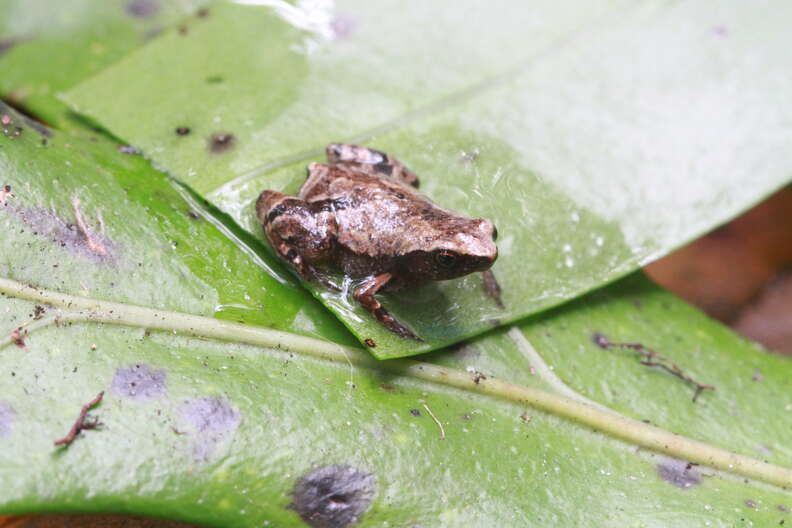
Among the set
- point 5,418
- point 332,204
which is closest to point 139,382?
point 5,418

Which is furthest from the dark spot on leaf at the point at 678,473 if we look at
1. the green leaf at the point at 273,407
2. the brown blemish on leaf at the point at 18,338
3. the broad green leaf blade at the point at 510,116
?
the brown blemish on leaf at the point at 18,338

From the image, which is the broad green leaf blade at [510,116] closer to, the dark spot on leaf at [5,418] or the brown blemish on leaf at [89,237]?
the brown blemish on leaf at [89,237]

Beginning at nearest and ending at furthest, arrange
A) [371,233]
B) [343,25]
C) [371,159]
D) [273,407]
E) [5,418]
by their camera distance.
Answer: [5,418]
[273,407]
[371,233]
[371,159]
[343,25]

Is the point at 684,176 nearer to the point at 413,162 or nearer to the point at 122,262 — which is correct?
the point at 413,162

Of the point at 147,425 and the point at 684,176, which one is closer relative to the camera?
the point at 147,425

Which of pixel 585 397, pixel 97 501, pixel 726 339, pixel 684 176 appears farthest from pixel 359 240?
pixel 726 339

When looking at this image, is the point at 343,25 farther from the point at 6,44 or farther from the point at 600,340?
the point at 600,340


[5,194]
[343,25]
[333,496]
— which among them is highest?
[343,25]

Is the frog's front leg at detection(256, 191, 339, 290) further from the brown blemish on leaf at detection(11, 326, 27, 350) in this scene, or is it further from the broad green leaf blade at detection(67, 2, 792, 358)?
the brown blemish on leaf at detection(11, 326, 27, 350)
